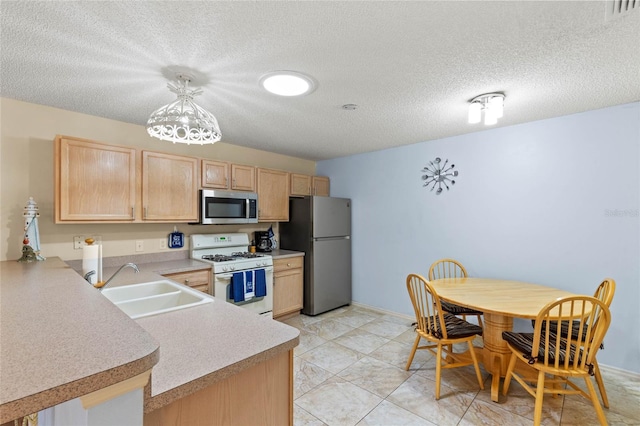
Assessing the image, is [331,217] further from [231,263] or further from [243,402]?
[243,402]

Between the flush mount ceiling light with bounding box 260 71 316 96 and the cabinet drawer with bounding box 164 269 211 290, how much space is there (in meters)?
1.85

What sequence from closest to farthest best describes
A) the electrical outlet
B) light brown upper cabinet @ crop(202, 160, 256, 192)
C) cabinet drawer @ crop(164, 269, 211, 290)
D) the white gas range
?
the electrical outlet, cabinet drawer @ crop(164, 269, 211, 290), the white gas range, light brown upper cabinet @ crop(202, 160, 256, 192)

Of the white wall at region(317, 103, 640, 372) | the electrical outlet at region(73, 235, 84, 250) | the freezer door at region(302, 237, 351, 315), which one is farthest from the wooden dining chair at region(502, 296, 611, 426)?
the electrical outlet at region(73, 235, 84, 250)

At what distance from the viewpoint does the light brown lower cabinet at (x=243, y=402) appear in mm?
874

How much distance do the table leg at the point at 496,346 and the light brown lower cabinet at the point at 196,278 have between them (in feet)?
8.29

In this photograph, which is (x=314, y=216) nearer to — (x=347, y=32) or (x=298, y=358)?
(x=298, y=358)

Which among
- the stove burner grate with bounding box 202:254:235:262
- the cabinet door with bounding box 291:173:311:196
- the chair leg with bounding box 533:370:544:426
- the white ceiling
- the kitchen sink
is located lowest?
the chair leg with bounding box 533:370:544:426

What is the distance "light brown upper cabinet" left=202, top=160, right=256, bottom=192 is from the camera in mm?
3229

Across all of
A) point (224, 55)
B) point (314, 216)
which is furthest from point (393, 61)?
point (314, 216)

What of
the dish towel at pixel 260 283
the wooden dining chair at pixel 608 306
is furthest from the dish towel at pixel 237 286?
the wooden dining chair at pixel 608 306

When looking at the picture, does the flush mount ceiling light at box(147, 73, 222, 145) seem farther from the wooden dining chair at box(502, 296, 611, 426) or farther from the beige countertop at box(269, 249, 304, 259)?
the wooden dining chair at box(502, 296, 611, 426)

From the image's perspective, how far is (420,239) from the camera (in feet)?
12.1

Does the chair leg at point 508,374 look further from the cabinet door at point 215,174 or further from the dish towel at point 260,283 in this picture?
the cabinet door at point 215,174

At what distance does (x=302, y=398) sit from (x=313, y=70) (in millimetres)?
2309
